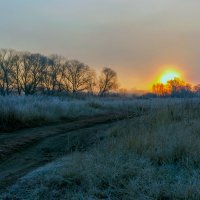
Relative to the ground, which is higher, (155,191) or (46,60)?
(46,60)

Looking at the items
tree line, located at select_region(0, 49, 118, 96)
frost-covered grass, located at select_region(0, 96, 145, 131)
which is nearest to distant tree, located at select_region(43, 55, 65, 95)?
tree line, located at select_region(0, 49, 118, 96)

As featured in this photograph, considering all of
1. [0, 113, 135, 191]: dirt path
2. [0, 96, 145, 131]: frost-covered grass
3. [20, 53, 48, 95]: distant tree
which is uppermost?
[20, 53, 48, 95]: distant tree

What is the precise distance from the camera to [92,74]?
97.8 metres

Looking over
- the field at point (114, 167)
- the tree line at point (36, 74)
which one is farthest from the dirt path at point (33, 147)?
the tree line at point (36, 74)

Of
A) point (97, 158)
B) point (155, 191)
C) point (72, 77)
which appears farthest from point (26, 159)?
point (72, 77)

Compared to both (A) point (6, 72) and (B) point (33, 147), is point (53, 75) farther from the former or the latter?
(B) point (33, 147)

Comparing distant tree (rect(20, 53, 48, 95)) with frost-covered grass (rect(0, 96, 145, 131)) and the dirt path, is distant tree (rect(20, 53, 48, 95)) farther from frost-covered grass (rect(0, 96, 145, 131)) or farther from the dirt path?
the dirt path

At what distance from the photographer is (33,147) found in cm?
1194

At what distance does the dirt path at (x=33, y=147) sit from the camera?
856cm

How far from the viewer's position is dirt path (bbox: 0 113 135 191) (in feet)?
28.1

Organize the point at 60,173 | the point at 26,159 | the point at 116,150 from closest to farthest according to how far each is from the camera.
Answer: the point at 60,173
the point at 116,150
the point at 26,159

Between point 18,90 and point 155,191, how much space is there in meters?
77.3

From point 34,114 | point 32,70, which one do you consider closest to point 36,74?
point 32,70

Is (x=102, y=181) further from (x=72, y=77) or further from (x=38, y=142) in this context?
(x=72, y=77)
